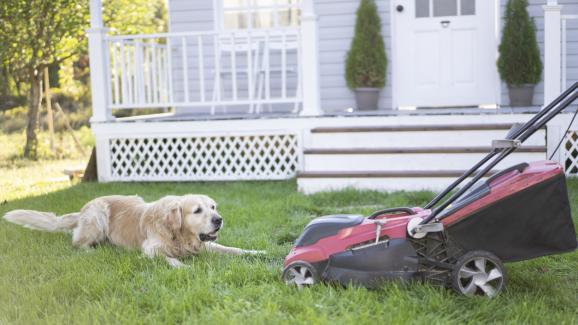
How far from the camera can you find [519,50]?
8.13 metres

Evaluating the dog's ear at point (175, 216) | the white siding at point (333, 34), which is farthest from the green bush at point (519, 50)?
the dog's ear at point (175, 216)

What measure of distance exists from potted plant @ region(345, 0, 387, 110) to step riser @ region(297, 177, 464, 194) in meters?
2.25

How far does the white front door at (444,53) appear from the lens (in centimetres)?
850

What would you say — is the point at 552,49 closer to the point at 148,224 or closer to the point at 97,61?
the point at 148,224

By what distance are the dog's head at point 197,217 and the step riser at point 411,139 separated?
3.07m

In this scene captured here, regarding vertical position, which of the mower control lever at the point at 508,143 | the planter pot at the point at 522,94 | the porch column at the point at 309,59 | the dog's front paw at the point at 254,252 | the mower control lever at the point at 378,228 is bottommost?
the dog's front paw at the point at 254,252

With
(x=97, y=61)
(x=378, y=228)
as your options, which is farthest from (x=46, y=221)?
(x=97, y=61)

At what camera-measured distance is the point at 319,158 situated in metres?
6.81

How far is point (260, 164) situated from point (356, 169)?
1.21m

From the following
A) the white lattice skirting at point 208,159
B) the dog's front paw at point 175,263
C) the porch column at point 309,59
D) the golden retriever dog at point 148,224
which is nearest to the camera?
the dog's front paw at point 175,263

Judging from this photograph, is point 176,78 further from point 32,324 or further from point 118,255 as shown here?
point 32,324

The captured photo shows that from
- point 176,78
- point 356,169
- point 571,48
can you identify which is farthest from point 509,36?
point 176,78

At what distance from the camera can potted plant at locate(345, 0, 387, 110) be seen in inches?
336

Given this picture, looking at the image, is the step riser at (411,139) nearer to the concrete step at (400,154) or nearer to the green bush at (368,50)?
the concrete step at (400,154)
